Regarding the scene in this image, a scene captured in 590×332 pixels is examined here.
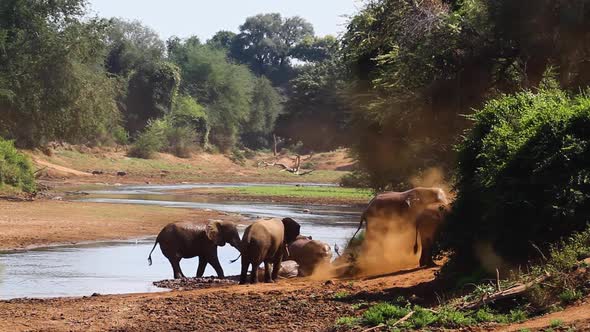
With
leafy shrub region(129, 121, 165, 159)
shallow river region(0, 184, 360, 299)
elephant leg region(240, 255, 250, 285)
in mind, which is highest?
leafy shrub region(129, 121, 165, 159)

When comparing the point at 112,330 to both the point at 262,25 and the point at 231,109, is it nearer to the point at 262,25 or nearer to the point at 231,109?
the point at 231,109

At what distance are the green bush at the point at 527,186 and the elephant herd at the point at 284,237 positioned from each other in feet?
8.21

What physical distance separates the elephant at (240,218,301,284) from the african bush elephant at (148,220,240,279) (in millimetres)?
1257

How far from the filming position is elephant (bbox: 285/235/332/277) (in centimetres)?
1906

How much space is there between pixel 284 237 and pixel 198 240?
1843 mm

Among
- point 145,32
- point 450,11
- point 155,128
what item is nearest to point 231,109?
point 145,32

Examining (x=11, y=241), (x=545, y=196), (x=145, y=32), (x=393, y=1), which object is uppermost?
(x=145, y=32)

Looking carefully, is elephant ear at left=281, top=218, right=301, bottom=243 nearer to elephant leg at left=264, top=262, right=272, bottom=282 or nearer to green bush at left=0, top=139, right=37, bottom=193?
elephant leg at left=264, top=262, right=272, bottom=282

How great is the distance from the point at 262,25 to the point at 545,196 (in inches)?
5657

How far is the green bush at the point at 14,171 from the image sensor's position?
38531mm

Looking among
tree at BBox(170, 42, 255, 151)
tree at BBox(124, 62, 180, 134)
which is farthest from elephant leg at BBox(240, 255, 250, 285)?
tree at BBox(170, 42, 255, 151)

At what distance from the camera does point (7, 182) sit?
1534 inches

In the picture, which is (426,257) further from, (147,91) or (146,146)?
(147,91)

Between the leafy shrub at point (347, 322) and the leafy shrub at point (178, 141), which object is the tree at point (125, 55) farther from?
the leafy shrub at point (347, 322)
